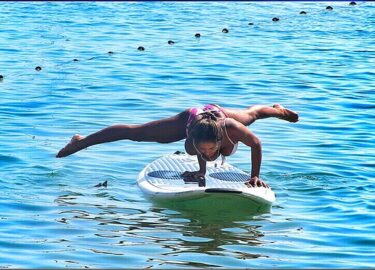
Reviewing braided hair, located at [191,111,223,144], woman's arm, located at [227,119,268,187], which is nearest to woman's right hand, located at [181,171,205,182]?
woman's arm, located at [227,119,268,187]

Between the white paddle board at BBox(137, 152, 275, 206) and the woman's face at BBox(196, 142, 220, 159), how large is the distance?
1.11ft

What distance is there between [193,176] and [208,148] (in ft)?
2.66

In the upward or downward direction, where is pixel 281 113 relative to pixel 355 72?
upward

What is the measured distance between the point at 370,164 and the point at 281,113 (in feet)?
4.59

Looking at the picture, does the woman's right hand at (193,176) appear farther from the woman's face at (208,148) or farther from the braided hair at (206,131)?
the braided hair at (206,131)

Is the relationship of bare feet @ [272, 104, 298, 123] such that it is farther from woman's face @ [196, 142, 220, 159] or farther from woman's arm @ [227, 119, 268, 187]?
woman's face @ [196, 142, 220, 159]

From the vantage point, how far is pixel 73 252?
8.17 m

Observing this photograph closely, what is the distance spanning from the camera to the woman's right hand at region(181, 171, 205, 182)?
10079 mm

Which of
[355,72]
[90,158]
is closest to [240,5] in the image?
[355,72]

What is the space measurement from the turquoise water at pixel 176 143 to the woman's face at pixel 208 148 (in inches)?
22.7

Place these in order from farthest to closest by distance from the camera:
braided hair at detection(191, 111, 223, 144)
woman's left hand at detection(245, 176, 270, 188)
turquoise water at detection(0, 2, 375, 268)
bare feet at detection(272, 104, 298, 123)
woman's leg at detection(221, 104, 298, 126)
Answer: bare feet at detection(272, 104, 298, 123) → woman's leg at detection(221, 104, 298, 126) → woman's left hand at detection(245, 176, 270, 188) → braided hair at detection(191, 111, 223, 144) → turquoise water at detection(0, 2, 375, 268)

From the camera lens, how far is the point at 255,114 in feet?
35.0

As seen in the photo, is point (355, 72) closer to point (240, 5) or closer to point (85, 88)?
point (85, 88)

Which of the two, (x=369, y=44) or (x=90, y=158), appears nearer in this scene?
(x=90, y=158)
